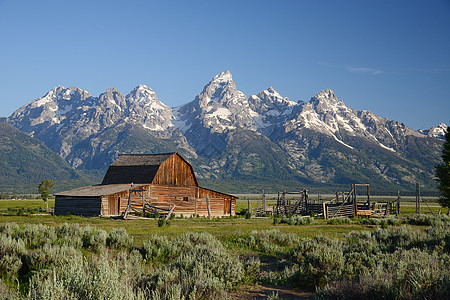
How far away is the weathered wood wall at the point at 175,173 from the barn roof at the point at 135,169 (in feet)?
1.93

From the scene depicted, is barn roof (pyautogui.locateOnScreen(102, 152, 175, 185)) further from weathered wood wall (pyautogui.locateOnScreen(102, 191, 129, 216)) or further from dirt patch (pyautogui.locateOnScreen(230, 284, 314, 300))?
dirt patch (pyautogui.locateOnScreen(230, 284, 314, 300))

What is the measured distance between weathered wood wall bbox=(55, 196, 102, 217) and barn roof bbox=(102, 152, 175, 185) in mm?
7574

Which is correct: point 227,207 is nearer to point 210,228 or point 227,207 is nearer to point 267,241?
point 210,228

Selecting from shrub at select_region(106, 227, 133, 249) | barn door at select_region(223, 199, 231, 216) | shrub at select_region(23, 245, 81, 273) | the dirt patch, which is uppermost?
shrub at select_region(23, 245, 81, 273)

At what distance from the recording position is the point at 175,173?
48.7 meters

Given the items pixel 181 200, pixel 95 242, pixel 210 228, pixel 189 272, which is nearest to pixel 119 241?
pixel 95 242

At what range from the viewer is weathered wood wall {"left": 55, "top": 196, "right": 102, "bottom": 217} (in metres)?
39.5

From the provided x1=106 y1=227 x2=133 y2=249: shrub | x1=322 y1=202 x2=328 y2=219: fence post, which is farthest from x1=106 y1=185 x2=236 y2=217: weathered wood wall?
x1=106 y1=227 x2=133 y2=249: shrub

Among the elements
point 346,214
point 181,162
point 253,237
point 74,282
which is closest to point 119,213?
point 181,162

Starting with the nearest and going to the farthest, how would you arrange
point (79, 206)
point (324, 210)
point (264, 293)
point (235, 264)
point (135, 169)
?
point (264, 293), point (235, 264), point (324, 210), point (79, 206), point (135, 169)

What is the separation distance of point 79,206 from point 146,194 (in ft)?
23.2

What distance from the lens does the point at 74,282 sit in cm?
693

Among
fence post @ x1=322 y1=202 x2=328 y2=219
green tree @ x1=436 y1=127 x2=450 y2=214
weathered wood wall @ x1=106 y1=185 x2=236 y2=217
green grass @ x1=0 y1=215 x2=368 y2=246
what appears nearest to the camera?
green grass @ x1=0 y1=215 x2=368 y2=246

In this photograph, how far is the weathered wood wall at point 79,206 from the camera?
3953cm
